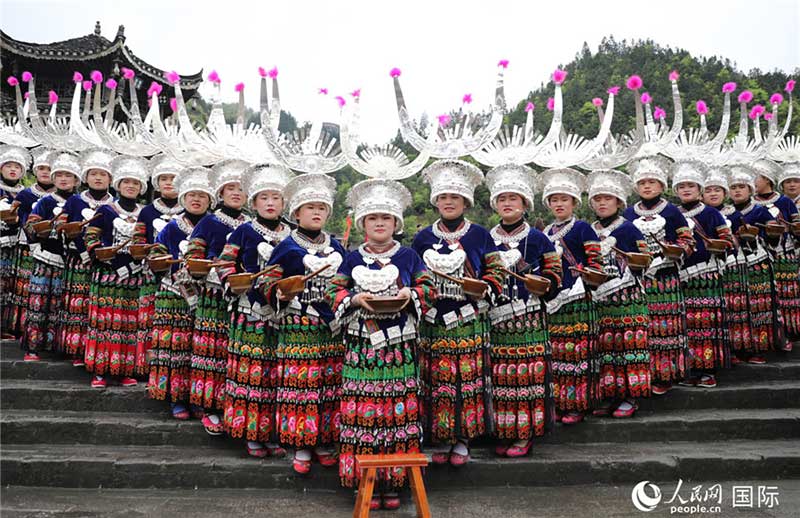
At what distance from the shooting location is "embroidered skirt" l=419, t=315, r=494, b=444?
4.33 meters

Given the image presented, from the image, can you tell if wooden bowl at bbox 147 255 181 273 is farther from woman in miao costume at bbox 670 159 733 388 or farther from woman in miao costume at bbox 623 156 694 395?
woman in miao costume at bbox 670 159 733 388

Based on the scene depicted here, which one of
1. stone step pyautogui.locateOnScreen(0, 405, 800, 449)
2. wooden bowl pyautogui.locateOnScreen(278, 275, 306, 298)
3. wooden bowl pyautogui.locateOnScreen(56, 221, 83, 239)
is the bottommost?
stone step pyautogui.locateOnScreen(0, 405, 800, 449)

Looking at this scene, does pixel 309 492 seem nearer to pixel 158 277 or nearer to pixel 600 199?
pixel 158 277

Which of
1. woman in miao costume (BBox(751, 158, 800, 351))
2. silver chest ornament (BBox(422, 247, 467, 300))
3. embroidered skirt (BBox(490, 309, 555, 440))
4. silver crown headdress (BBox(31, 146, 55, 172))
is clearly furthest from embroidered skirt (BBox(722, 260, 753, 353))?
silver crown headdress (BBox(31, 146, 55, 172))

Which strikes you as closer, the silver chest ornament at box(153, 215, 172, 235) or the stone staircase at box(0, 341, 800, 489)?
the stone staircase at box(0, 341, 800, 489)

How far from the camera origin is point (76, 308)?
598 cm

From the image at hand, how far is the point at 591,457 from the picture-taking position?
4746 millimetres

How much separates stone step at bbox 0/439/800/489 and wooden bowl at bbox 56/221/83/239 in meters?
1.95

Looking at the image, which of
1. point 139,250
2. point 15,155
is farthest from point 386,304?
point 15,155

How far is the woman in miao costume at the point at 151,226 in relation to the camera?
18.0ft

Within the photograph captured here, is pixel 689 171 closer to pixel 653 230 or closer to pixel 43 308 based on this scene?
pixel 653 230

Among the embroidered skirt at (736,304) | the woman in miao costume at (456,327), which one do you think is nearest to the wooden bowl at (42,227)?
the woman in miao costume at (456,327)

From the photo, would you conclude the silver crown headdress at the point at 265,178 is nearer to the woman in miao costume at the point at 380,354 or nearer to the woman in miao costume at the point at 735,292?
the woman in miao costume at the point at 380,354

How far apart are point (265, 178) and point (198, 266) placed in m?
0.83
